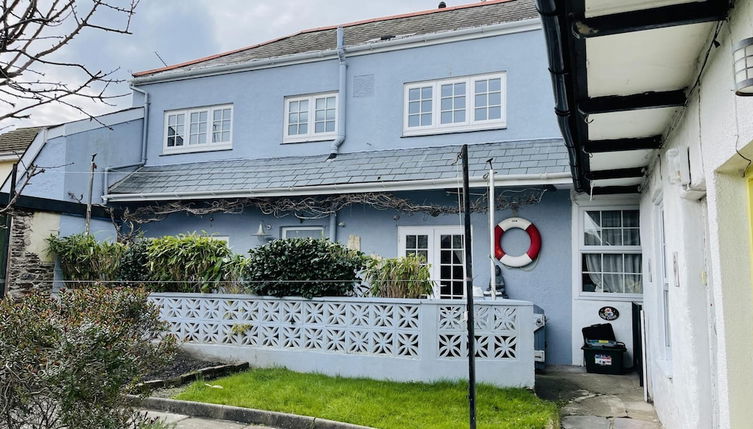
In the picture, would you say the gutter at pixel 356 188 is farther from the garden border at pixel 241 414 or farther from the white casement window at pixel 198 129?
the garden border at pixel 241 414

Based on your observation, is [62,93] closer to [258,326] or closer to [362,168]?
[258,326]

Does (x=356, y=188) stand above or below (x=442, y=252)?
above

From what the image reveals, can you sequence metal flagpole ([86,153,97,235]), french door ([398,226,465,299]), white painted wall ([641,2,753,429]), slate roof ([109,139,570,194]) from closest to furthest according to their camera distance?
white painted wall ([641,2,753,429]), slate roof ([109,139,570,194]), french door ([398,226,465,299]), metal flagpole ([86,153,97,235])

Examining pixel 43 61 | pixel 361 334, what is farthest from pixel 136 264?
pixel 43 61

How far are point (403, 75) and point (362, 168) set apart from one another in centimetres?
231

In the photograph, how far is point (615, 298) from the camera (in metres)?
9.58

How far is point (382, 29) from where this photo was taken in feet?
45.6

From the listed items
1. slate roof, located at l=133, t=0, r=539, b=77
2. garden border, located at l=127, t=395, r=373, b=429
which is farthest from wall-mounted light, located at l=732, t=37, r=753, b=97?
slate roof, located at l=133, t=0, r=539, b=77

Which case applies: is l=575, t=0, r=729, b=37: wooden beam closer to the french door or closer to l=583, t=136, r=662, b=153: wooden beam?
l=583, t=136, r=662, b=153: wooden beam

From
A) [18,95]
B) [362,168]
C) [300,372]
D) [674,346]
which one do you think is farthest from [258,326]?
[18,95]

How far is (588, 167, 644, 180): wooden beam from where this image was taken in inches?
276

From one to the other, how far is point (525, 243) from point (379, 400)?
191 inches

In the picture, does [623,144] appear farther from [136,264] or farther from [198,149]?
[198,149]

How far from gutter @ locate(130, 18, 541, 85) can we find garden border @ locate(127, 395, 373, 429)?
27.3 ft
